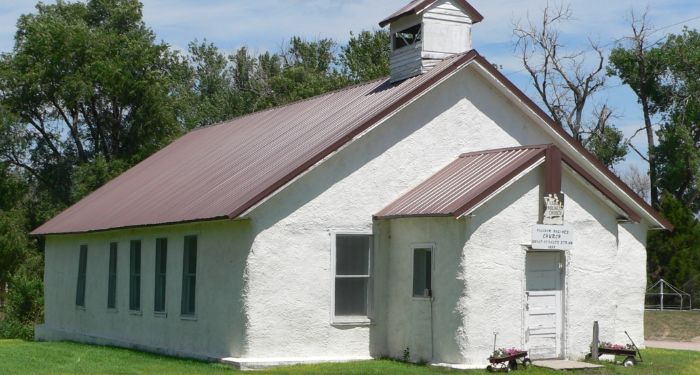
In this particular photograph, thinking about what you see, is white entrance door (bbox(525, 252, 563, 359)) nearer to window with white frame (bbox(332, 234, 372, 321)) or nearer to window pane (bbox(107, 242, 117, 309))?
window with white frame (bbox(332, 234, 372, 321))

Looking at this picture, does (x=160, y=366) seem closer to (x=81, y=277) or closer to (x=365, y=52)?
(x=81, y=277)

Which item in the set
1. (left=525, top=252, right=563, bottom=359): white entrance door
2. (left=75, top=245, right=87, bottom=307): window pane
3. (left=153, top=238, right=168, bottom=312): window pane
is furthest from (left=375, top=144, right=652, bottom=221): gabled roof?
(left=75, top=245, right=87, bottom=307): window pane

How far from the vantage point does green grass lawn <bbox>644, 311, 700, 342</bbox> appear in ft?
105

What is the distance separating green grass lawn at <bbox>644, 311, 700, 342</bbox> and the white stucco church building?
283 inches

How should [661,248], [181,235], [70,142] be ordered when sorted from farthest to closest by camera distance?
[70,142], [661,248], [181,235]

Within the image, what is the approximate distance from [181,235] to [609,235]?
8951mm

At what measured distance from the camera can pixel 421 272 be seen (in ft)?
70.4

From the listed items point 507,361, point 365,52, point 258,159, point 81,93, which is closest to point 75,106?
point 81,93

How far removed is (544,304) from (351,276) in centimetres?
381

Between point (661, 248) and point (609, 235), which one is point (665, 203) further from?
point (609, 235)

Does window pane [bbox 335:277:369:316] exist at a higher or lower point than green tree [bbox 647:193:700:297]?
lower

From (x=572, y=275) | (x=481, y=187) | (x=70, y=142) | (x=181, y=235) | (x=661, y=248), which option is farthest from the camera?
(x=70, y=142)

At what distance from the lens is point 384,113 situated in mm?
21969

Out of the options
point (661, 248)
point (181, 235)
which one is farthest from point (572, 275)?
point (661, 248)
